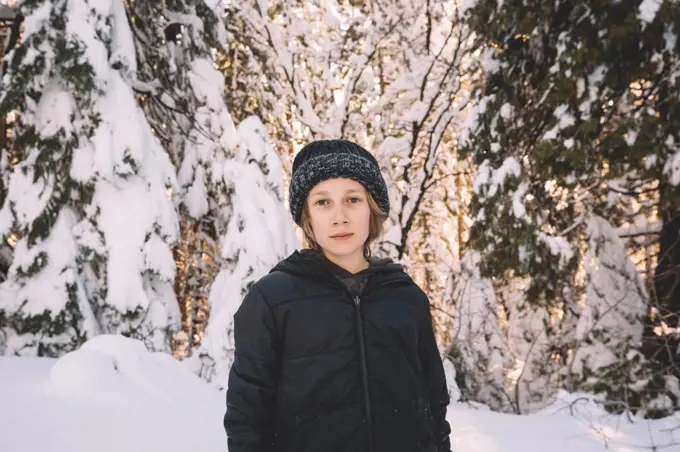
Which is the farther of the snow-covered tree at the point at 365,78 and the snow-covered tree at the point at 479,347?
the snow-covered tree at the point at 365,78

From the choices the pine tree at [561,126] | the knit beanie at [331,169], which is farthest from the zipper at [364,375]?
the pine tree at [561,126]

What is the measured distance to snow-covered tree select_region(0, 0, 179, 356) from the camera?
4.84m

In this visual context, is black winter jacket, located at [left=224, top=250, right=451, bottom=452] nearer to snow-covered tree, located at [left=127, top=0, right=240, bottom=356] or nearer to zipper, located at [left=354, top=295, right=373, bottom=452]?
zipper, located at [left=354, top=295, right=373, bottom=452]

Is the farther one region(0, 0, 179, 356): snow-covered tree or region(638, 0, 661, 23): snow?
region(0, 0, 179, 356): snow-covered tree

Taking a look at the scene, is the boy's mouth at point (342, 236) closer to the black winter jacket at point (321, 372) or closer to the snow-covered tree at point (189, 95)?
the black winter jacket at point (321, 372)

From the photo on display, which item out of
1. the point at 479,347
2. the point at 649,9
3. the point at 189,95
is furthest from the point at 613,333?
the point at 189,95

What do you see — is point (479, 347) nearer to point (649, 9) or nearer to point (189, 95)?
point (649, 9)

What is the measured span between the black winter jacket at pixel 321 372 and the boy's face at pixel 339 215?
0.30 ft

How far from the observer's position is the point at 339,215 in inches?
66.7

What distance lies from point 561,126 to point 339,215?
13.7ft

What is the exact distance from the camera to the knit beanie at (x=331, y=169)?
5.66ft

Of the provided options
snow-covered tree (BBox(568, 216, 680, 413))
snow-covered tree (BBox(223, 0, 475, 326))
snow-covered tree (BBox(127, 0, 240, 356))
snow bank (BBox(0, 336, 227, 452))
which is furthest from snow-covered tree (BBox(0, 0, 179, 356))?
snow-covered tree (BBox(568, 216, 680, 413))

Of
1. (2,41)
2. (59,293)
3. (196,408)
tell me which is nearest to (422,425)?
(196,408)

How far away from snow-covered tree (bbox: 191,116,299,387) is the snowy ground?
194 centimetres
